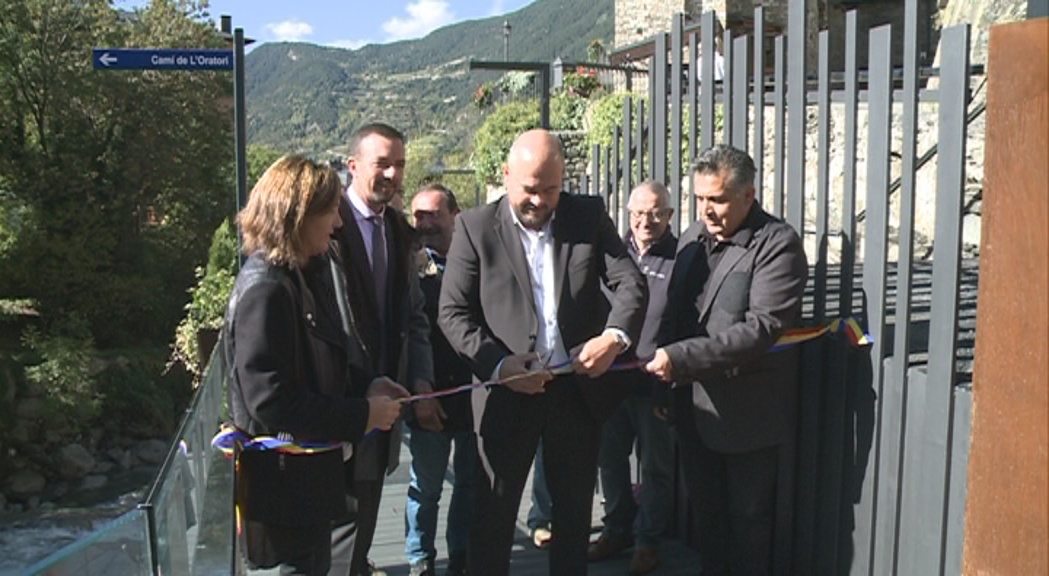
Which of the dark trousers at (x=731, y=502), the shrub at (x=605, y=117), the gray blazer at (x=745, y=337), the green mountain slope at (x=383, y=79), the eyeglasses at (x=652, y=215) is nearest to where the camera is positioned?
the gray blazer at (x=745, y=337)

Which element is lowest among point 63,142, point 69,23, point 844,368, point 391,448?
point 391,448

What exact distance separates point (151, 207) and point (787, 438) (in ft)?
116

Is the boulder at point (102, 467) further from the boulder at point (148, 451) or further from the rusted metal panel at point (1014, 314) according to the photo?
the rusted metal panel at point (1014, 314)

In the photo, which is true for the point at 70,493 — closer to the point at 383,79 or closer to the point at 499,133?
the point at 499,133

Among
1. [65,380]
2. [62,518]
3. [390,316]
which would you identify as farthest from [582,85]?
[390,316]

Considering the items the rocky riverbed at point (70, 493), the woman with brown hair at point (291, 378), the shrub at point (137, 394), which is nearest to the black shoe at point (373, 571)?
the woman with brown hair at point (291, 378)

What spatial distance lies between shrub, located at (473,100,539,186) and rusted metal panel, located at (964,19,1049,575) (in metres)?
19.9

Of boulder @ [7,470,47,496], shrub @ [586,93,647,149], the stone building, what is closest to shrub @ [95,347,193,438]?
boulder @ [7,470,47,496]

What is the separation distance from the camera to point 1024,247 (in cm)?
116

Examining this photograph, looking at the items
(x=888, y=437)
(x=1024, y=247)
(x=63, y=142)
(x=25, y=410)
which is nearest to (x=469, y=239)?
(x=888, y=437)

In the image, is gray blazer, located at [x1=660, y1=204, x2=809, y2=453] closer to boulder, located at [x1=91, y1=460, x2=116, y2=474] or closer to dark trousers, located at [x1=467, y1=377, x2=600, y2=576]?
dark trousers, located at [x1=467, y1=377, x2=600, y2=576]

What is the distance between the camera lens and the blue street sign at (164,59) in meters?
7.09

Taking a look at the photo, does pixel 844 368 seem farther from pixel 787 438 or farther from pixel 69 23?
pixel 69 23

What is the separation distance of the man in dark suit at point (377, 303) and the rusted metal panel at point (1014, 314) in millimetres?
2274
